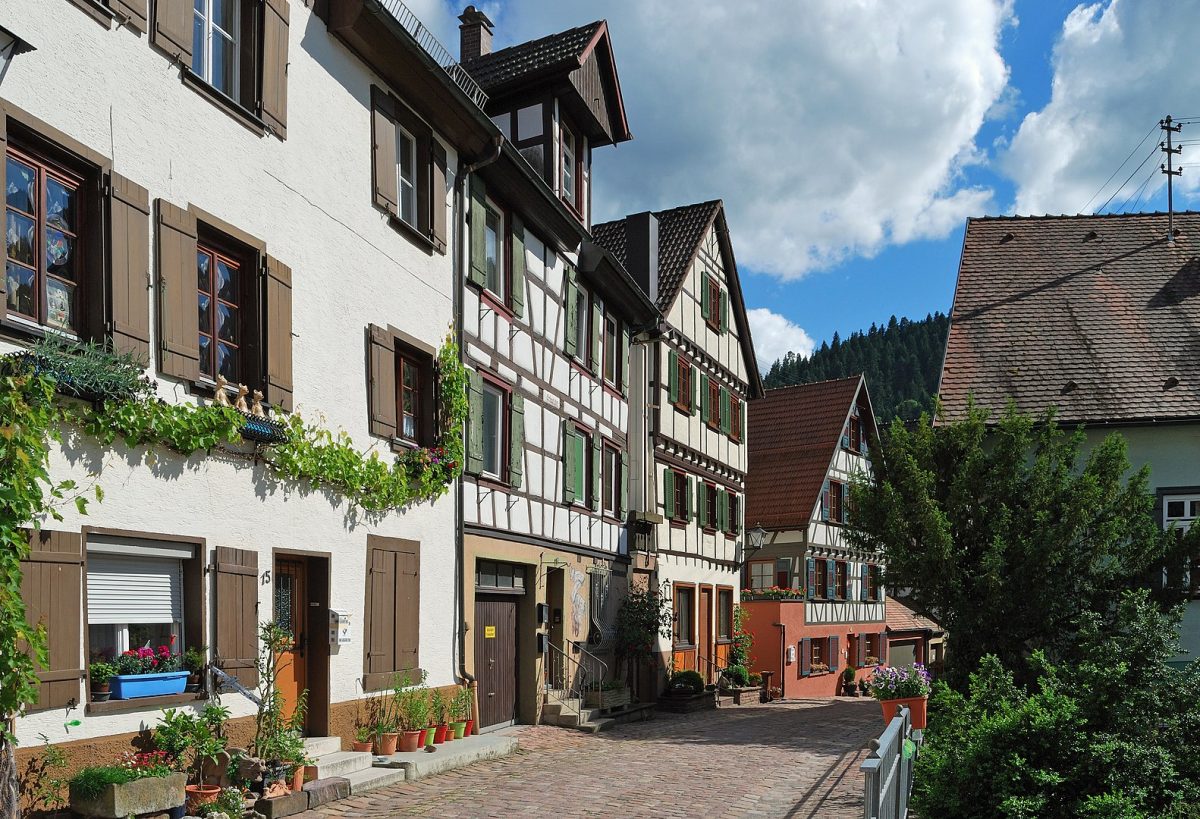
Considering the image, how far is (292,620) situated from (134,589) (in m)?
2.79

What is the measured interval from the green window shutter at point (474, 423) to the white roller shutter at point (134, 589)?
5959 mm

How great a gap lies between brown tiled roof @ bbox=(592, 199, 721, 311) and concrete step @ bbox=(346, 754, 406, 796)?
15.3m

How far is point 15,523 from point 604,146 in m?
16.3

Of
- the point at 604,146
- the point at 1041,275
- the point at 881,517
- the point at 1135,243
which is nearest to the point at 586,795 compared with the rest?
the point at 881,517

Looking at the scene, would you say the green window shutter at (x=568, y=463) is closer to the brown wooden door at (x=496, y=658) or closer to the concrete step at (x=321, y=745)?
the brown wooden door at (x=496, y=658)

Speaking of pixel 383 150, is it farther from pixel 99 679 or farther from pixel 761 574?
pixel 761 574

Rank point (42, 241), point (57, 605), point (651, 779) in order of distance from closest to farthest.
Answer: point (57, 605) → point (42, 241) → point (651, 779)

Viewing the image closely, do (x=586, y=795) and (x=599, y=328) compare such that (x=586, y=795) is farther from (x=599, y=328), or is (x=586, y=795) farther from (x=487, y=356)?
(x=599, y=328)

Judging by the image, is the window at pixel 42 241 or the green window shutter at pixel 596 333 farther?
the green window shutter at pixel 596 333

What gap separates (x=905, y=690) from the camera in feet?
52.1

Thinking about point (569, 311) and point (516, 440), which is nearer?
point (516, 440)

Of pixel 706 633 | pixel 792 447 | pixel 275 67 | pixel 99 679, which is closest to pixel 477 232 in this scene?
pixel 275 67

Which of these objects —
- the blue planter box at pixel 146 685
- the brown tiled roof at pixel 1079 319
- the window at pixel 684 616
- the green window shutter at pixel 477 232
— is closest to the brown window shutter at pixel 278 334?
the blue planter box at pixel 146 685

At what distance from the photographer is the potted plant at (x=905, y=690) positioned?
15781 mm
